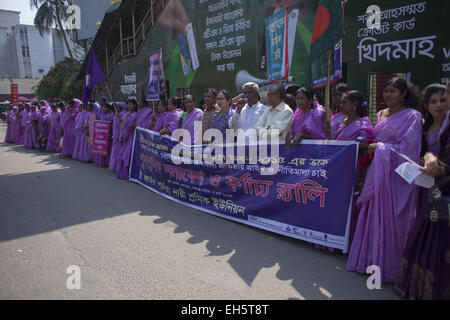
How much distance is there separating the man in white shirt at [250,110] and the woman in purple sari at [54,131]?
30.5 feet

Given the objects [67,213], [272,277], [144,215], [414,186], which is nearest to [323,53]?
[414,186]

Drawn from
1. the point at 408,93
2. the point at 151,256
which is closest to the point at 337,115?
the point at 408,93

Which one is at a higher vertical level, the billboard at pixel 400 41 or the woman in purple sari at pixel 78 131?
the billboard at pixel 400 41

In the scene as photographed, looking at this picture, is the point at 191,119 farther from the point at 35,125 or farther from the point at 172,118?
the point at 35,125

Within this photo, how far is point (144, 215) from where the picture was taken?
5.16 metres

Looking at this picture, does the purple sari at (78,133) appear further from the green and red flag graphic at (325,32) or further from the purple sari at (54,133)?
the green and red flag graphic at (325,32)

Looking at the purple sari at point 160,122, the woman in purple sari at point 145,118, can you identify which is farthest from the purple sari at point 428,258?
the woman in purple sari at point 145,118

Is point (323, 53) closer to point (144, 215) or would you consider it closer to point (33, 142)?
point (144, 215)

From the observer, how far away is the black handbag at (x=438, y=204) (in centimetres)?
254

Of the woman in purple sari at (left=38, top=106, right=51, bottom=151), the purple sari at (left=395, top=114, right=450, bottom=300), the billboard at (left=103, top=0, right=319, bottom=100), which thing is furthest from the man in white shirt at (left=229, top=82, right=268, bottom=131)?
the woman in purple sari at (left=38, top=106, right=51, bottom=151)

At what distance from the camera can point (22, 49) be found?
55.2 metres

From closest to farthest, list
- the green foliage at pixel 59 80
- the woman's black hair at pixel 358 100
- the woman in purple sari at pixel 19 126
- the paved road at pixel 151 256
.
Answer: the paved road at pixel 151 256 < the woman's black hair at pixel 358 100 < the woman in purple sari at pixel 19 126 < the green foliage at pixel 59 80

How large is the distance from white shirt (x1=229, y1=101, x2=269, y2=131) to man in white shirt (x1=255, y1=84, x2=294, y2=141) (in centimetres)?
36
